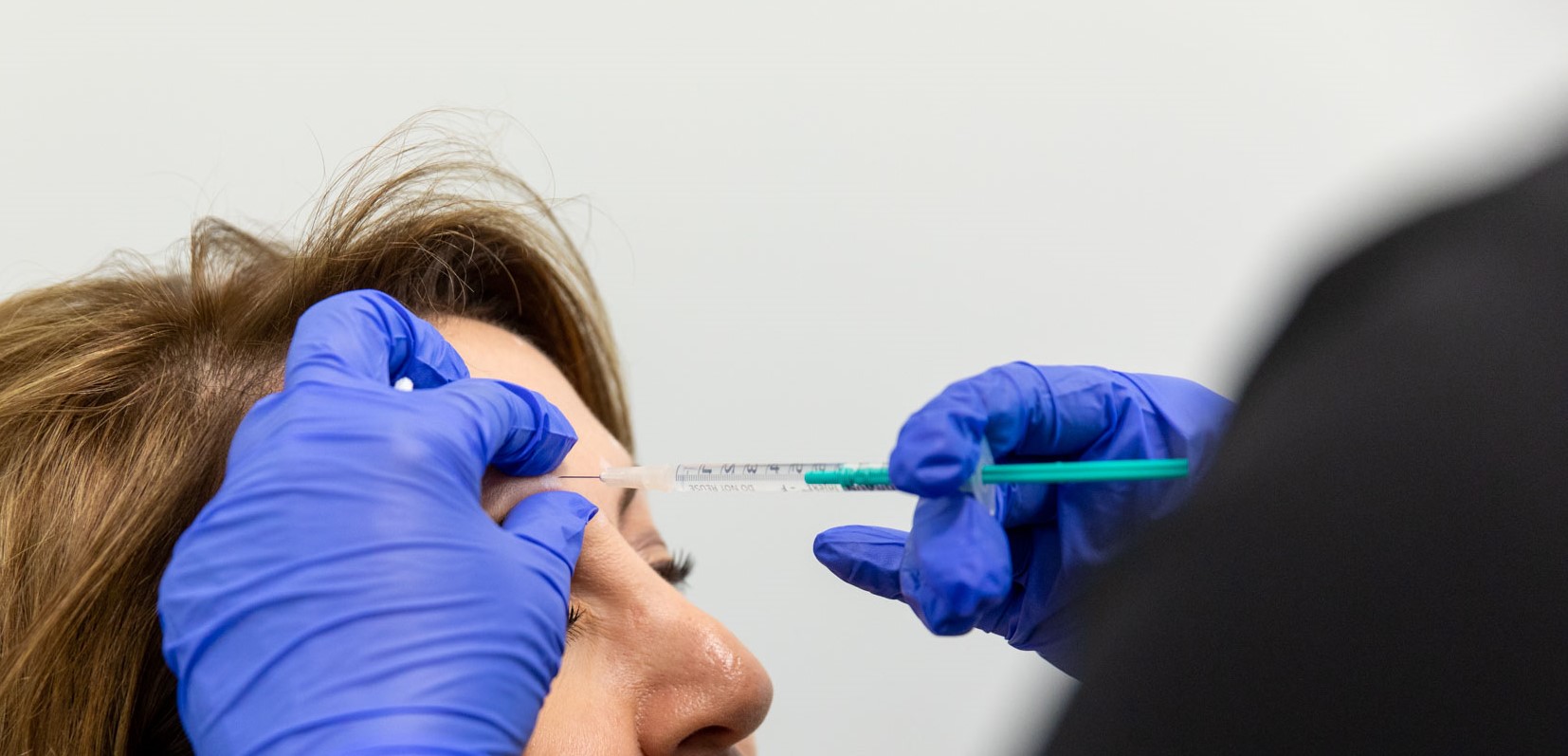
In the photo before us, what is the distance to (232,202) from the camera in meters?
1.32

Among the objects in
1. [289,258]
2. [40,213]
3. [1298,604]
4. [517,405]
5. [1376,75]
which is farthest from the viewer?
[1376,75]

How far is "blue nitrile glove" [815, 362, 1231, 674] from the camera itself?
68 centimetres

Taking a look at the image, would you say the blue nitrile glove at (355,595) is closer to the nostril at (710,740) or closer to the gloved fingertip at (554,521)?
the gloved fingertip at (554,521)

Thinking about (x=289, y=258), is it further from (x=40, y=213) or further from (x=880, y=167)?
(x=880, y=167)

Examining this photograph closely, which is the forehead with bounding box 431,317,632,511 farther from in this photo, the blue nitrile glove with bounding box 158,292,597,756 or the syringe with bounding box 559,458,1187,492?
the blue nitrile glove with bounding box 158,292,597,756

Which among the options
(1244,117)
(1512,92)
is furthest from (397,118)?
(1512,92)

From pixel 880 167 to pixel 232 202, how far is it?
0.89 metres

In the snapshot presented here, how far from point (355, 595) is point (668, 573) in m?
0.50

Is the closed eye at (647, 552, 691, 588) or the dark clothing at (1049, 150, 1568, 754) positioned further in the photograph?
the closed eye at (647, 552, 691, 588)

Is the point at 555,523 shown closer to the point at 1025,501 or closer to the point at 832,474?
the point at 832,474

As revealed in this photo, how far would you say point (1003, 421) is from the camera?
2.38 feet

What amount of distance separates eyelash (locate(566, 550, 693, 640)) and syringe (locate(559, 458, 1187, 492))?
13 centimetres

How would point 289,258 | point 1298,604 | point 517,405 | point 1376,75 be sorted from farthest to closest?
point 1376,75 < point 289,258 < point 517,405 < point 1298,604

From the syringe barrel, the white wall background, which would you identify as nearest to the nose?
the syringe barrel
